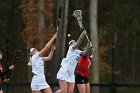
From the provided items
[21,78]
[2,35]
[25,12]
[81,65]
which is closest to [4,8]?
[2,35]

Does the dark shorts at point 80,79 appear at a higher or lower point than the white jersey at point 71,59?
lower

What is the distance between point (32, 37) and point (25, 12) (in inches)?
83.6

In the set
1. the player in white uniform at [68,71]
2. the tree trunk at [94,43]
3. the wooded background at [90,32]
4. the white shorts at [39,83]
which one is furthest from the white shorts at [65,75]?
the tree trunk at [94,43]

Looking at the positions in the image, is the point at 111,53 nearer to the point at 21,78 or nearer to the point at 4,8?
the point at 21,78

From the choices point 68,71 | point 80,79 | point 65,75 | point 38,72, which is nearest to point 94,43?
point 80,79

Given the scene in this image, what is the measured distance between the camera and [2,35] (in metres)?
43.2

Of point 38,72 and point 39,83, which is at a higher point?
point 38,72

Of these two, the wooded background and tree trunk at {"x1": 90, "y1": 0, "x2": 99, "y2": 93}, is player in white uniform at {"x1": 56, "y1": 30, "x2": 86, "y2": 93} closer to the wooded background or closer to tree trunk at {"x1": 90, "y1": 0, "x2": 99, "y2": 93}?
the wooded background

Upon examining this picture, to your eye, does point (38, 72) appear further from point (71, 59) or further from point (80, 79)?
point (80, 79)

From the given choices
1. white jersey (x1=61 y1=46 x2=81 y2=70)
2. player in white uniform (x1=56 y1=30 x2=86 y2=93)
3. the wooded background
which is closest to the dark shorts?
player in white uniform (x1=56 y1=30 x2=86 y2=93)

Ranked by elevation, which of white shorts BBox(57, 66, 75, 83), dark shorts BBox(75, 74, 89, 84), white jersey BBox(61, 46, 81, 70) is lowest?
dark shorts BBox(75, 74, 89, 84)

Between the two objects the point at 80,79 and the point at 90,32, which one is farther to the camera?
the point at 90,32

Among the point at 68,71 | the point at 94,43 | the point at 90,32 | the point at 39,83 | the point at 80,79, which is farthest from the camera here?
the point at 90,32

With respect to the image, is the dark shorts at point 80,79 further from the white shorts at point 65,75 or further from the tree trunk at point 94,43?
the tree trunk at point 94,43
